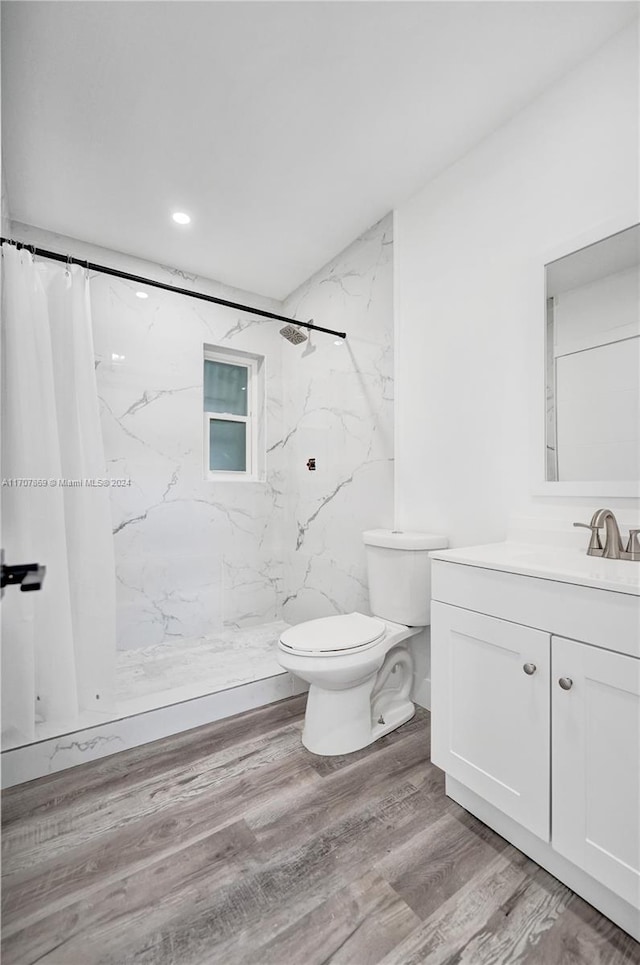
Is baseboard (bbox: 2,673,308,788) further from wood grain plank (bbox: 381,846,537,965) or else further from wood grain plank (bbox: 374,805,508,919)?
wood grain plank (bbox: 381,846,537,965)

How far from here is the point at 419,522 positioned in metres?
2.04

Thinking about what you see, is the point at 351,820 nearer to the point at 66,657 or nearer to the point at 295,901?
the point at 295,901

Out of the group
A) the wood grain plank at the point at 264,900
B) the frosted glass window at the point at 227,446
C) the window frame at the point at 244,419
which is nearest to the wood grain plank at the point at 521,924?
the wood grain plank at the point at 264,900

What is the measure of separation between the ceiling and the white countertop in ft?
5.38

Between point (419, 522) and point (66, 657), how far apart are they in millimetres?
1576

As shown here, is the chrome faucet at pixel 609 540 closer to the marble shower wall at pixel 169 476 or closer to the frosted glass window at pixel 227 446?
the marble shower wall at pixel 169 476

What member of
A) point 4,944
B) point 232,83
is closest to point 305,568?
point 4,944

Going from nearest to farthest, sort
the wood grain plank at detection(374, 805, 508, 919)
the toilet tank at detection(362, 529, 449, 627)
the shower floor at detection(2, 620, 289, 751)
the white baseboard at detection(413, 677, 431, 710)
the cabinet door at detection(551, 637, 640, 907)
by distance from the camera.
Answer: the cabinet door at detection(551, 637, 640, 907) → the wood grain plank at detection(374, 805, 508, 919) → the shower floor at detection(2, 620, 289, 751) → the toilet tank at detection(362, 529, 449, 627) → the white baseboard at detection(413, 677, 431, 710)

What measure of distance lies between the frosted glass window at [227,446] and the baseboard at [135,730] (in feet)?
4.86

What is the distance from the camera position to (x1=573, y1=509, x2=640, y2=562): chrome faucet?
1244mm

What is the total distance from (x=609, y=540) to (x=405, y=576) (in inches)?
31.0

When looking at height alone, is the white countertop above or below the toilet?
above

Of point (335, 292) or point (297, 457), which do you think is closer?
point (335, 292)

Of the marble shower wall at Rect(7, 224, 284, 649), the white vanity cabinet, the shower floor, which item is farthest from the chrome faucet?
the marble shower wall at Rect(7, 224, 284, 649)
